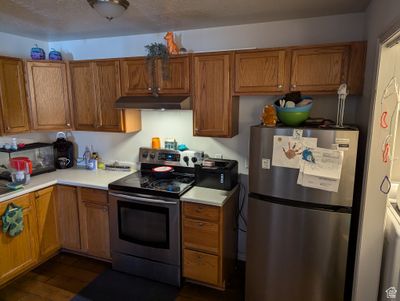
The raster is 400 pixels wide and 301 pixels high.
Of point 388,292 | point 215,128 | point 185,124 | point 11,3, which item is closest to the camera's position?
point 388,292

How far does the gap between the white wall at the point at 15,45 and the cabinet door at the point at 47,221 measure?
1.60 m

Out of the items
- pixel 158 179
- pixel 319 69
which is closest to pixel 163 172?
pixel 158 179

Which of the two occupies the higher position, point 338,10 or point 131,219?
point 338,10

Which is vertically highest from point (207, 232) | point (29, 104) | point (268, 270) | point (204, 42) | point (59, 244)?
point (204, 42)

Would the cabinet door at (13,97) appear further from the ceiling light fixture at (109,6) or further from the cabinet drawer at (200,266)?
the cabinet drawer at (200,266)

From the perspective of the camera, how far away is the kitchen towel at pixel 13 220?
2414 mm

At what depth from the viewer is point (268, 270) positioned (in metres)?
2.15

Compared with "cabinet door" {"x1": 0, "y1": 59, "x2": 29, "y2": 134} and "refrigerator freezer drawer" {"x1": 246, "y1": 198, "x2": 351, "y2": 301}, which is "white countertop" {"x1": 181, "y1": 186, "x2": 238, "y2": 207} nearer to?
"refrigerator freezer drawer" {"x1": 246, "y1": 198, "x2": 351, "y2": 301}

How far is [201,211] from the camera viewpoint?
7.74ft

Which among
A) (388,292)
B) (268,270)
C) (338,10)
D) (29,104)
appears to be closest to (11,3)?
(29,104)

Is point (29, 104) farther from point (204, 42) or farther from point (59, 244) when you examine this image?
point (204, 42)

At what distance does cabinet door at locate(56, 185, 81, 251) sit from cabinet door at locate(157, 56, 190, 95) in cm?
144

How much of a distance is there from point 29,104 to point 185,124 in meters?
1.73

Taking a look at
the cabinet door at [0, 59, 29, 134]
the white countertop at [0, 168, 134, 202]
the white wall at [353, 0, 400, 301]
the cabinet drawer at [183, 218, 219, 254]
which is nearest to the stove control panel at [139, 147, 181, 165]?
the white countertop at [0, 168, 134, 202]
